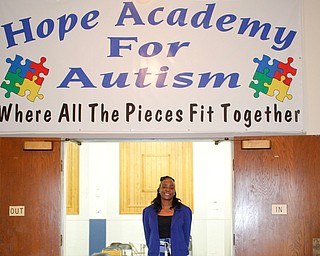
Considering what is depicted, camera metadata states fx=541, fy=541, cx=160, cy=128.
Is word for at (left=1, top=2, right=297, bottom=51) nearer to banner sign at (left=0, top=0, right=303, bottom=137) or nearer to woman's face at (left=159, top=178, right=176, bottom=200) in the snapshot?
banner sign at (left=0, top=0, right=303, bottom=137)

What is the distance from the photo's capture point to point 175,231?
4.44 meters

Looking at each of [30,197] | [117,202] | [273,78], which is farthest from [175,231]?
[117,202]

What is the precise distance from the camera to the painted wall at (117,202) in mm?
6727

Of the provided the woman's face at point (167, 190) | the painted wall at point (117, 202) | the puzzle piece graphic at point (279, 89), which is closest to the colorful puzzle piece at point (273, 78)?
the puzzle piece graphic at point (279, 89)

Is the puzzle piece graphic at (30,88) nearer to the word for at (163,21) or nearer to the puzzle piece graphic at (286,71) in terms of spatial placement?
the word for at (163,21)

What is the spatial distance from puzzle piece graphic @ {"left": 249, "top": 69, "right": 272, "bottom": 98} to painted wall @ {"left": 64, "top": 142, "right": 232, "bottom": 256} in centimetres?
251

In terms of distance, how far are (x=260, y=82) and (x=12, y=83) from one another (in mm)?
1944

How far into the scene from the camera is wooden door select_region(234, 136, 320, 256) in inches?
166

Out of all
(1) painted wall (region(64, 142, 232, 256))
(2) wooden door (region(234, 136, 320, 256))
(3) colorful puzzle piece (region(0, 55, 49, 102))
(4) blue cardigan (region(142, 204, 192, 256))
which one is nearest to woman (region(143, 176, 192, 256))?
(4) blue cardigan (region(142, 204, 192, 256))

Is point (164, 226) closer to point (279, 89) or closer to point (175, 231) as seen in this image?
point (175, 231)

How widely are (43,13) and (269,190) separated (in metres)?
2.28

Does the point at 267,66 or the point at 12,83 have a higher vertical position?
the point at 267,66

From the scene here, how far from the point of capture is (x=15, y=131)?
4238mm

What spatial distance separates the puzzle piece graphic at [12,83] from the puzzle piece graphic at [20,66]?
1.0 inches
